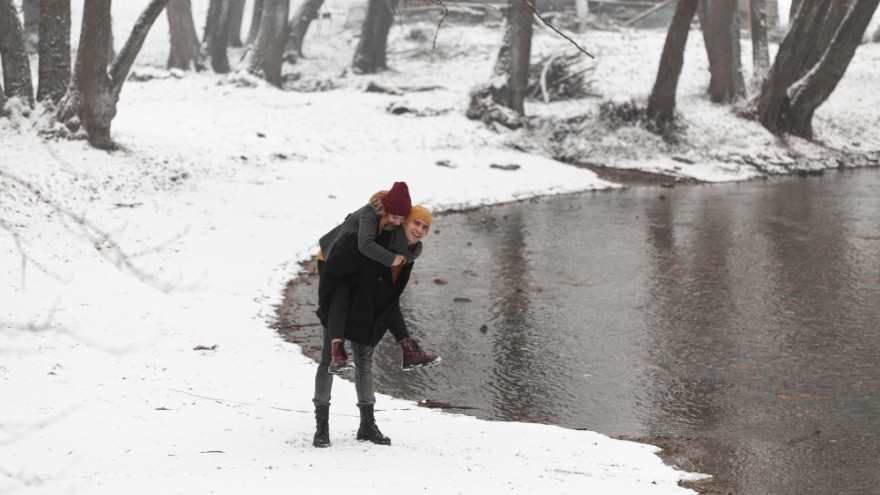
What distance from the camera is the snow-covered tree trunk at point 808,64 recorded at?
22.4m

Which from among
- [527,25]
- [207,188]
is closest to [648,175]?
[527,25]

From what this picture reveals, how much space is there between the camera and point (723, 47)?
2584cm

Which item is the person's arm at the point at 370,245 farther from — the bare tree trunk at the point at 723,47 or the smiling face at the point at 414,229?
the bare tree trunk at the point at 723,47

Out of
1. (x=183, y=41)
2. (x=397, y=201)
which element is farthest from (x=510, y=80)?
(x=397, y=201)

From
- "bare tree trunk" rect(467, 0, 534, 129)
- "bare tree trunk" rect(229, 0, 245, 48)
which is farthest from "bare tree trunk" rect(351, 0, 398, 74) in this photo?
"bare tree trunk" rect(229, 0, 245, 48)

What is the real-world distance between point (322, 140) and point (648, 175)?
27.3ft

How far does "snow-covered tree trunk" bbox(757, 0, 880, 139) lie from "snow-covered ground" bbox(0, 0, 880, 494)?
767 mm

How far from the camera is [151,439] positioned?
5453 millimetres

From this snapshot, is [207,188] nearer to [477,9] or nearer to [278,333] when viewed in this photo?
[278,333]

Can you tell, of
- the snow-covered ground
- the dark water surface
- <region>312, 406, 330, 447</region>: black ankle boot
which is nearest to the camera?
the snow-covered ground

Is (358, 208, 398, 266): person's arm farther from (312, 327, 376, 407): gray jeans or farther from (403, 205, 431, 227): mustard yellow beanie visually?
(312, 327, 376, 407): gray jeans

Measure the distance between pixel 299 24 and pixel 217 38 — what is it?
2873 mm

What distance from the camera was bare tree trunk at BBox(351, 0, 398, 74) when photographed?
2995 centimetres

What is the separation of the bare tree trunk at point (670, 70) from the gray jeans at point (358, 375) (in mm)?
18413
